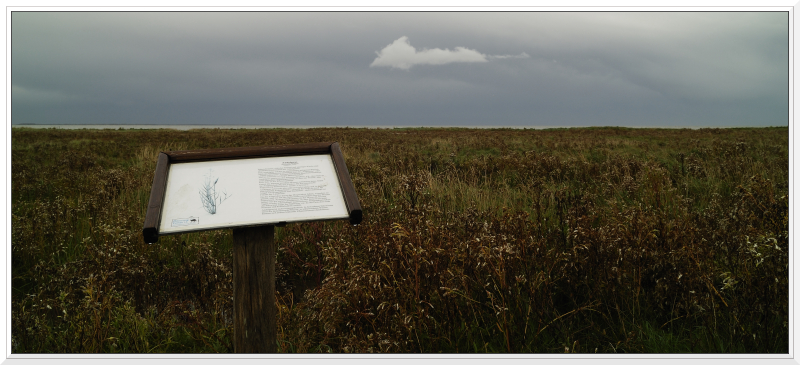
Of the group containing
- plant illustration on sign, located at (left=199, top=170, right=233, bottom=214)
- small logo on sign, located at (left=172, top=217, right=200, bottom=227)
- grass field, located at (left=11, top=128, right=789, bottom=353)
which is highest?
plant illustration on sign, located at (left=199, top=170, right=233, bottom=214)

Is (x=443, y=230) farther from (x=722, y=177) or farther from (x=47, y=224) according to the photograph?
(x=722, y=177)

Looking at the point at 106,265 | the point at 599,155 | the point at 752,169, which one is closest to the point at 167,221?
the point at 106,265

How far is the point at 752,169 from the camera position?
7.76 meters

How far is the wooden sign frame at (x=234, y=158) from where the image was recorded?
1.92m

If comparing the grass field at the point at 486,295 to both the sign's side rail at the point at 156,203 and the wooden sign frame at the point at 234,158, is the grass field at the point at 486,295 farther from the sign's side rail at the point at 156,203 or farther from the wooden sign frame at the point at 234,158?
the sign's side rail at the point at 156,203

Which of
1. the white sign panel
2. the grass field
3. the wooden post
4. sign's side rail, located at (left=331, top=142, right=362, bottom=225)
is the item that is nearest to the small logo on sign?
the white sign panel

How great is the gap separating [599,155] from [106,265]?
12.4 metres

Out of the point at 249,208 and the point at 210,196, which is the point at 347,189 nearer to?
the point at 249,208

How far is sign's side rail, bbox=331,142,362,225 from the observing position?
2041mm

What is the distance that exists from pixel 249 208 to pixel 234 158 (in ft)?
1.44

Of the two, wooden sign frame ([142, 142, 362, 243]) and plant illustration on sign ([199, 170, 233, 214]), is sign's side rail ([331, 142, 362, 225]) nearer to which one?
wooden sign frame ([142, 142, 362, 243])

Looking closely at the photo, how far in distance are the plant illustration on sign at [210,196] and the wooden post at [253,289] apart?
160 millimetres

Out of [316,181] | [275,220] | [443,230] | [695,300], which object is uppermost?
[316,181]

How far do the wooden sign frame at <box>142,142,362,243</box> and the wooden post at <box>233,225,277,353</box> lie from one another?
0.11 m
